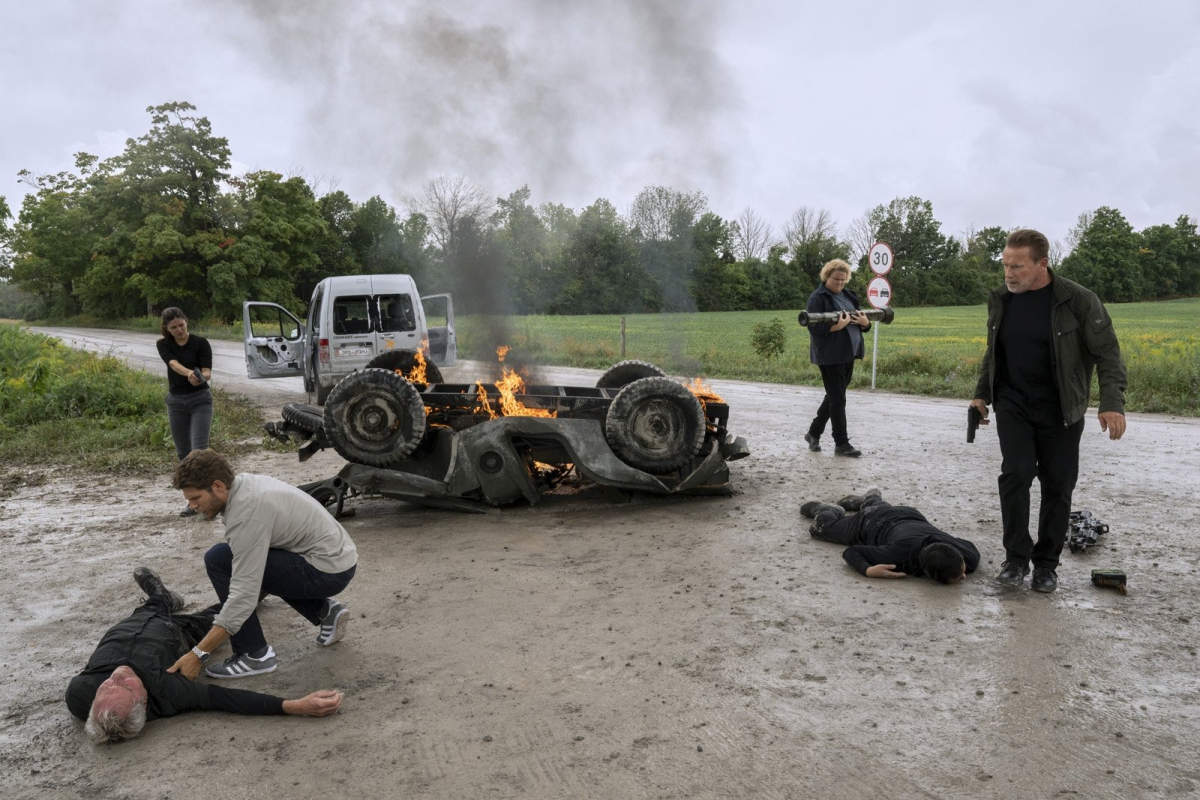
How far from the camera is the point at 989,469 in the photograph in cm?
882

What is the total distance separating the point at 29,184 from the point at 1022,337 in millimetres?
77448

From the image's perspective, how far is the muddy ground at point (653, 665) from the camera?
3381 mm

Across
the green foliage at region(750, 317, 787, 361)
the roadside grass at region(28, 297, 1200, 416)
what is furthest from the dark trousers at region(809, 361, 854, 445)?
the green foliage at region(750, 317, 787, 361)

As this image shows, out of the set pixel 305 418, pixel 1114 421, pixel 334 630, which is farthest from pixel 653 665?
pixel 305 418

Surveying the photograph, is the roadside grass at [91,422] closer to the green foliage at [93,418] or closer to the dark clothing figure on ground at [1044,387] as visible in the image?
the green foliage at [93,418]

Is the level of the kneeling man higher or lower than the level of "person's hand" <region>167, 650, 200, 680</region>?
higher

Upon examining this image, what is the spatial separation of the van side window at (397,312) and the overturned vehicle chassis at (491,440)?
668cm

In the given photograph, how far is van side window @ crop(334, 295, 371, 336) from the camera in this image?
14.0m

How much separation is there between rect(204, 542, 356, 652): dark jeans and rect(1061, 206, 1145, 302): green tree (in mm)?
75139

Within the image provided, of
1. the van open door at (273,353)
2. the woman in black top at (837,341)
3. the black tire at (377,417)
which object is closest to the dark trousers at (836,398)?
the woman in black top at (837,341)

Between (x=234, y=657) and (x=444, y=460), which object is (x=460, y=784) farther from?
(x=444, y=460)

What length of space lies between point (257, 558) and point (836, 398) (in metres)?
6.88

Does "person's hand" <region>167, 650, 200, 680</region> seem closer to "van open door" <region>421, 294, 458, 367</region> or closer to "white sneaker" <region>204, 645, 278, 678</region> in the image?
"white sneaker" <region>204, 645, 278, 678</region>

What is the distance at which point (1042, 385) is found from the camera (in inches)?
206
